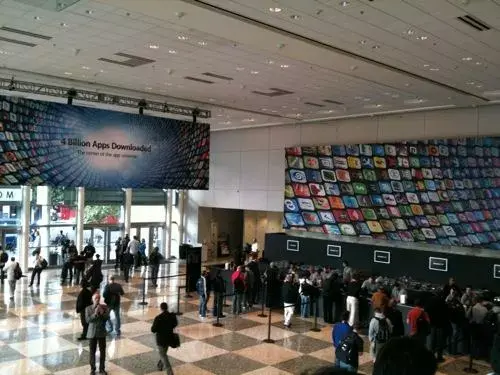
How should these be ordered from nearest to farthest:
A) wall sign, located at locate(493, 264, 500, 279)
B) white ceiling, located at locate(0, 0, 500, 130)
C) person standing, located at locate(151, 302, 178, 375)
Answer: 1. white ceiling, located at locate(0, 0, 500, 130)
2. person standing, located at locate(151, 302, 178, 375)
3. wall sign, located at locate(493, 264, 500, 279)

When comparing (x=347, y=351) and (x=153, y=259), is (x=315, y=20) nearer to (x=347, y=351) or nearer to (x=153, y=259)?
(x=347, y=351)

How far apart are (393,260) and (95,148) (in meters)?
9.98

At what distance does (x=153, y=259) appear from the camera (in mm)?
17719

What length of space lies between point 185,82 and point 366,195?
814 centimetres

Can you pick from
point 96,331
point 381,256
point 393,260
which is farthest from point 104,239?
point 96,331

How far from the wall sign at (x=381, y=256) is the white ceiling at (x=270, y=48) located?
501 cm

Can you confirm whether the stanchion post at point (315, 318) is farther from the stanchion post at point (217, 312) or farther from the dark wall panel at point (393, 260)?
the dark wall panel at point (393, 260)

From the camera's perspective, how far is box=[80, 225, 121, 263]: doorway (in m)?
22.5

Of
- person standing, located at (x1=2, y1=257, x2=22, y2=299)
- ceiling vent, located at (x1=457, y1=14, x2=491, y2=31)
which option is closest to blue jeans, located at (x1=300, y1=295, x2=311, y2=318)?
person standing, located at (x1=2, y1=257, x2=22, y2=299)

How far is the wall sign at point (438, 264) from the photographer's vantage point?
15.6 m

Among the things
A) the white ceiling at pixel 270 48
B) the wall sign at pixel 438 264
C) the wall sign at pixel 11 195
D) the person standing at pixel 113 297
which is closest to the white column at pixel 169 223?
the wall sign at pixel 11 195

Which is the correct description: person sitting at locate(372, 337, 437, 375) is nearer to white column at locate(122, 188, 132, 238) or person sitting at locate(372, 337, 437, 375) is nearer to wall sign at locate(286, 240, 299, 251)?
wall sign at locate(286, 240, 299, 251)

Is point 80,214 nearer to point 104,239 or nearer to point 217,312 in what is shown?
point 104,239

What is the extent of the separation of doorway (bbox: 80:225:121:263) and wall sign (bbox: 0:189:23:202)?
3.09m
